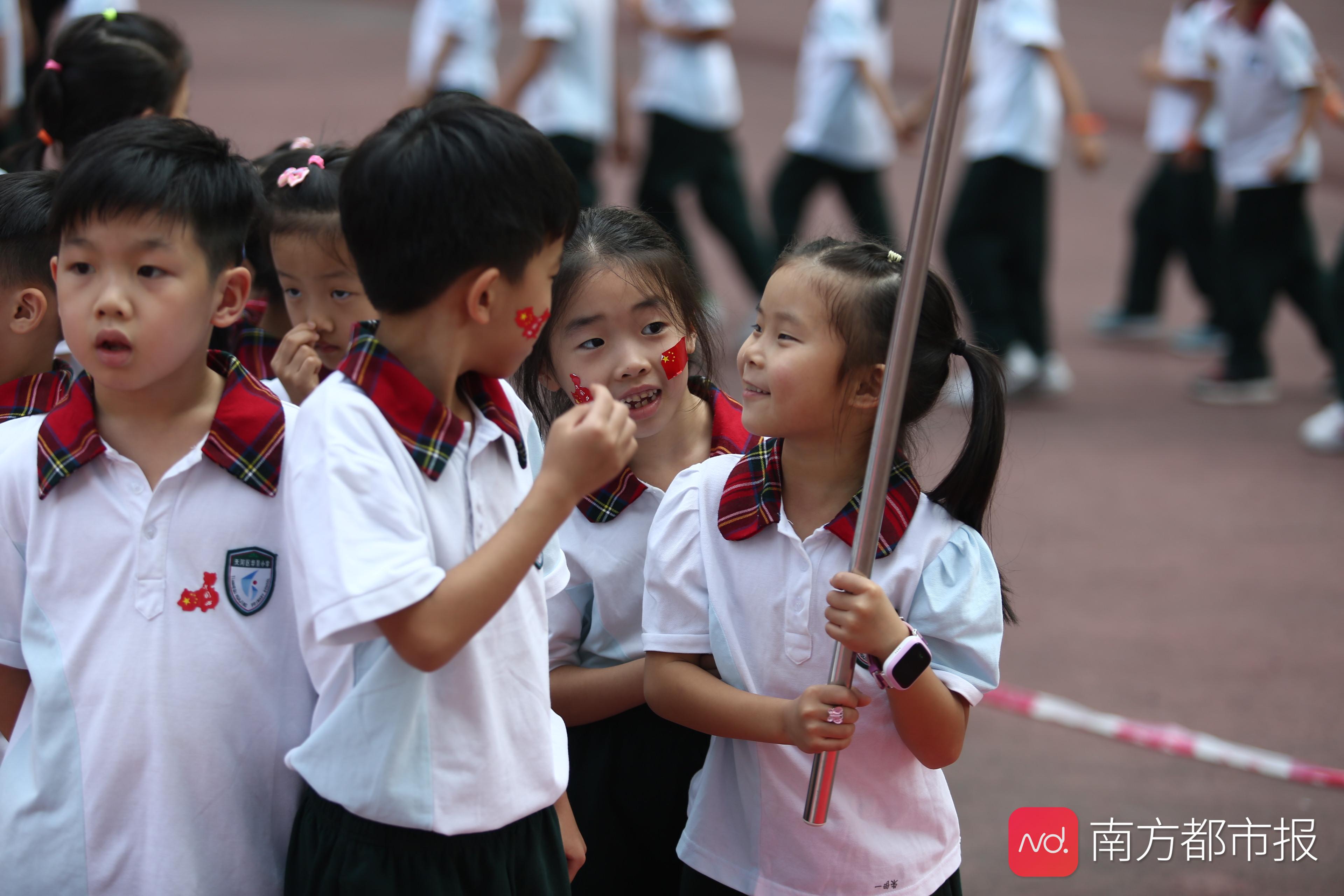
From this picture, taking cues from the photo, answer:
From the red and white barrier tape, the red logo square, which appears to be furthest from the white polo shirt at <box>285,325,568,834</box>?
the red and white barrier tape

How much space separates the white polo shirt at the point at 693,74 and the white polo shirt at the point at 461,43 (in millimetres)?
857

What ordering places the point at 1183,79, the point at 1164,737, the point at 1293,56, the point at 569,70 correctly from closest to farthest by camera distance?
the point at 1164,737 → the point at 1293,56 → the point at 569,70 → the point at 1183,79

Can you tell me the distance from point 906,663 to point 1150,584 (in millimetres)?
3027

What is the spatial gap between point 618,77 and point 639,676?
194 inches

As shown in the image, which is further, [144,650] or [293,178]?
[293,178]

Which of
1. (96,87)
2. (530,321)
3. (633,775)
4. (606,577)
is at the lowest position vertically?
(633,775)

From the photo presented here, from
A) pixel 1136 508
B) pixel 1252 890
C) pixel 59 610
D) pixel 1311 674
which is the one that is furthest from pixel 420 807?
pixel 1136 508

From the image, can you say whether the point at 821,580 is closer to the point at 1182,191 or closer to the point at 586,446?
the point at 586,446

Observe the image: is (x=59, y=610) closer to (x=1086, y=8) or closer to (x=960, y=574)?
(x=960, y=574)

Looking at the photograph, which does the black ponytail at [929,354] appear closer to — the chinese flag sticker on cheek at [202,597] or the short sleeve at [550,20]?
the chinese flag sticker on cheek at [202,597]

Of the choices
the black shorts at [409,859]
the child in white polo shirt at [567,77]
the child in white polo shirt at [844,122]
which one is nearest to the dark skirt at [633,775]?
the black shorts at [409,859]

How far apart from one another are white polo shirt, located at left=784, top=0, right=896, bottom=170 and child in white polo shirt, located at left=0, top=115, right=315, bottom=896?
4.73 metres

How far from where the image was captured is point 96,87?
254 cm

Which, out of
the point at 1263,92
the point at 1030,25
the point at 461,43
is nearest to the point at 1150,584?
the point at 1263,92
